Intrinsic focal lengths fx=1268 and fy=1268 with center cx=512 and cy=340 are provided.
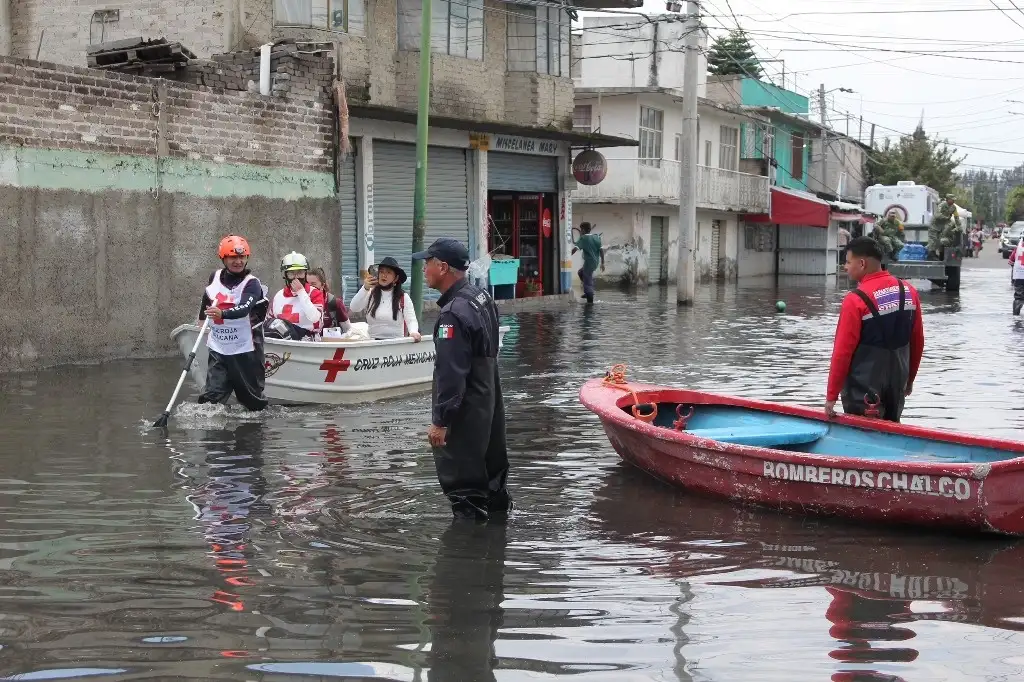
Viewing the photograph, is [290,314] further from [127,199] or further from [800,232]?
[800,232]

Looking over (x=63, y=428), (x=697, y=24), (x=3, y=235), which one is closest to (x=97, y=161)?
(x=3, y=235)

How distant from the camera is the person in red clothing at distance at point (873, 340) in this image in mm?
8422

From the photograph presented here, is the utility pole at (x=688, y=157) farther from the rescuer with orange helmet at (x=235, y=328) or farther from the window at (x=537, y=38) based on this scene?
the rescuer with orange helmet at (x=235, y=328)

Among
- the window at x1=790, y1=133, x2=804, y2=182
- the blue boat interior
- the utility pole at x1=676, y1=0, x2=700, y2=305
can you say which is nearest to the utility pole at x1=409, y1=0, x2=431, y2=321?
the blue boat interior

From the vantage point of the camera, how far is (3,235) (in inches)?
588

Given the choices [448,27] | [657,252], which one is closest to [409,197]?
[448,27]

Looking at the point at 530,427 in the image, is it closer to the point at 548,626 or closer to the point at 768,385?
the point at 768,385

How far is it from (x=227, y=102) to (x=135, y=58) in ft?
7.74

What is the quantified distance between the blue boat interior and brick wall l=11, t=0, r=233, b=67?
541 inches

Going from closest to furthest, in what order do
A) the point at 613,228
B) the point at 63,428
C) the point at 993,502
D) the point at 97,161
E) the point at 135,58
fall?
1. the point at 993,502
2. the point at 63,428
3. the point at 97,161
4. the point at 135,58
5. the point at 613,228

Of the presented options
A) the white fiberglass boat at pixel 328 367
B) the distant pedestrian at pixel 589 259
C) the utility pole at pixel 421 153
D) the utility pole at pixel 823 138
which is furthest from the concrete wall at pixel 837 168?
the white fiberglass boat at pixel 328 367

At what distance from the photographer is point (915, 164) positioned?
73250 millimetres

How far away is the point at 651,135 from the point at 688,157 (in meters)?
11.0

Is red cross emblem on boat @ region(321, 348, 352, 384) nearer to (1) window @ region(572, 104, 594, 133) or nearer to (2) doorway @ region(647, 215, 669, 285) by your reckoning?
(1) window @ region(572, 104, 594, 133)
